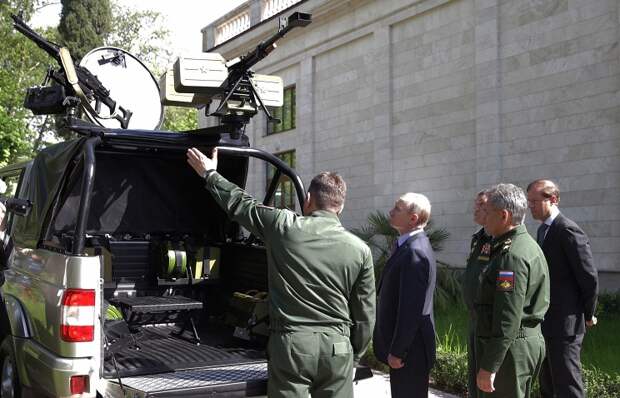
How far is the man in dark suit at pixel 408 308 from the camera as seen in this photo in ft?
14.1

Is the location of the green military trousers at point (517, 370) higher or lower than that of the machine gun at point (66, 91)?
lower

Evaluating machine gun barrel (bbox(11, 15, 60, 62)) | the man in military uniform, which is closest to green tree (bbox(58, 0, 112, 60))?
machine gun barrel (bbox(11, 15, 60, 62))

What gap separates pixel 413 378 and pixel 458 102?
34.8ft

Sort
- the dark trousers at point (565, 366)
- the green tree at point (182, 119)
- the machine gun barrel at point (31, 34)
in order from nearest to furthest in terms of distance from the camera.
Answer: the dark trousers at point (565, 366) → the machine gun barrel at point (31, 34) → the green tree at point (182, 119)

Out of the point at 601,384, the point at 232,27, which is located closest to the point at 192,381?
the point at 601,384

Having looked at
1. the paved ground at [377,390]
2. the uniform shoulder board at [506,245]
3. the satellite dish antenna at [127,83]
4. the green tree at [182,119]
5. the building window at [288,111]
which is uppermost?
the green tree at [182,119]

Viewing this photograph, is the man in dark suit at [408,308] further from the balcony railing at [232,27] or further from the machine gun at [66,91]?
the balcony railing at [232,27]

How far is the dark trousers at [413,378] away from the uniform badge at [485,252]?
30.5 inches

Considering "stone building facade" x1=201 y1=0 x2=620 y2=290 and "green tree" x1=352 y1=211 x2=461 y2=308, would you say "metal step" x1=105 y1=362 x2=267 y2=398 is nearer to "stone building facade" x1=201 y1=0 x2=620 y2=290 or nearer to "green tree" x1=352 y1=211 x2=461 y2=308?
"green tree" x1=352 y1=211 x2=461 y2=308

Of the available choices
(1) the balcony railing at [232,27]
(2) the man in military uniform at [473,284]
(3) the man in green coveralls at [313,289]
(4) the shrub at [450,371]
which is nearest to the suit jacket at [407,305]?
(2) the man in military uniform at [473,284]

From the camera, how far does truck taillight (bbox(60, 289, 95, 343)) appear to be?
13.1 ft

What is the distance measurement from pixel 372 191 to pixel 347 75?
10.6 ft

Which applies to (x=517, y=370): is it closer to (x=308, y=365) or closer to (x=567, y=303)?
(x=308, y=365)

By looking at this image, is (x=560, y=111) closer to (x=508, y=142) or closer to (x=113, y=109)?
(x=508, y=142)
